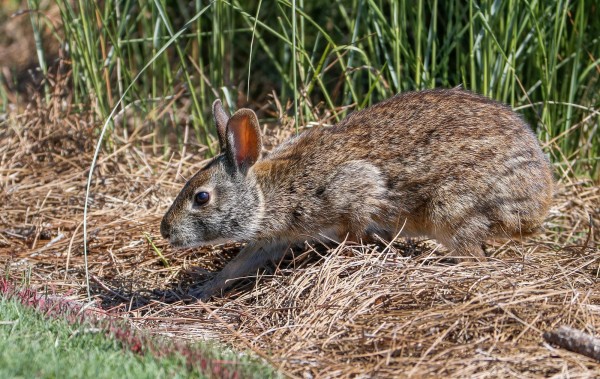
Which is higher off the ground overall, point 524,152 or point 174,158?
point 524,152

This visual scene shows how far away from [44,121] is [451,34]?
2.81 m

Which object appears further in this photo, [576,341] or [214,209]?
[214,209]

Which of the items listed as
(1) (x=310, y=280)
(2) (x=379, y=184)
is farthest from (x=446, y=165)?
(1) (x=310, y=280)

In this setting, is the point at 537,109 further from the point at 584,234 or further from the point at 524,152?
the point at 524,152

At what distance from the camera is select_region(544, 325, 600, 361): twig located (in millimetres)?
3344

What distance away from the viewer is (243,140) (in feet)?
15.7

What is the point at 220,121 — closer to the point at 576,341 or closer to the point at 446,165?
the point at 446,165

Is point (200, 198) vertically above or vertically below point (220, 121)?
below

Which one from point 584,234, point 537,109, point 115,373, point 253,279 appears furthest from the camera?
point 537,109

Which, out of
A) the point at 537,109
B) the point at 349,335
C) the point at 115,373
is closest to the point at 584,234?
the point at 537,109

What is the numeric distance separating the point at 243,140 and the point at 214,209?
1.29 feet

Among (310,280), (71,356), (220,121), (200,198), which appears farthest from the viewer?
(220,121)

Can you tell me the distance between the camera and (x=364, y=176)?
15.4 feet

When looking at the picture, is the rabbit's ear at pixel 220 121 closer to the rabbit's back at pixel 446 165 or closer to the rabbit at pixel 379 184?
the rabbit at pixel 379 184
